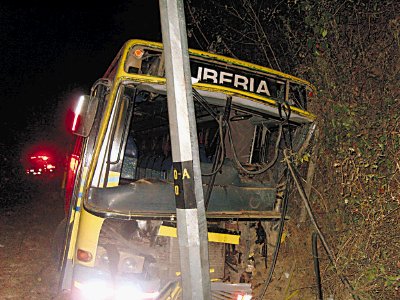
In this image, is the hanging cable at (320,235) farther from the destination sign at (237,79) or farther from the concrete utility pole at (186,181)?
the concrete utility pole at (186,181)

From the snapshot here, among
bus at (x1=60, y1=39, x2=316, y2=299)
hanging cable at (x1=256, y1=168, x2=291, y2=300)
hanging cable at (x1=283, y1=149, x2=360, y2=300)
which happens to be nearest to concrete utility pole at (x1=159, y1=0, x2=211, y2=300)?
bus at (x1=60, y1=39, x2=316, y2=299)

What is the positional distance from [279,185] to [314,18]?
8.94ft

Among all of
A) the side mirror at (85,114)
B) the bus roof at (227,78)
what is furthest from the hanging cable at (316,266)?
the side mirror at (85,114)

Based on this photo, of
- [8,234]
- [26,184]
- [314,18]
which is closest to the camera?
[314,18]

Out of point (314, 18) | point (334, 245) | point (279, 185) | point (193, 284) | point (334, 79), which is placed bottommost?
point (334, 245)

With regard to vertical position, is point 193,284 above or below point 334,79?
below

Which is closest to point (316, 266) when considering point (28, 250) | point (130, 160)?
point (130, 160)

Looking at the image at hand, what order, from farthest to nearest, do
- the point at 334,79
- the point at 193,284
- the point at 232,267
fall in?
the point at 334,79, the point at 232,267, the point at 193,284

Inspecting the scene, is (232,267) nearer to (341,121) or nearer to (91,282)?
(91,282)

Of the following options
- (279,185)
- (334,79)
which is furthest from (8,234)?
(334,79)

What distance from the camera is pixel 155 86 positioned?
3.69 meters

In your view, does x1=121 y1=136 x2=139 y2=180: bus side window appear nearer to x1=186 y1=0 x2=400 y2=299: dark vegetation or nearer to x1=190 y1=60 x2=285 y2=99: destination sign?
x1=190 y1=60 x2=285 y2=99: destination sign

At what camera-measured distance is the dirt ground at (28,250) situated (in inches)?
221

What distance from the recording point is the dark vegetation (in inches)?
162
